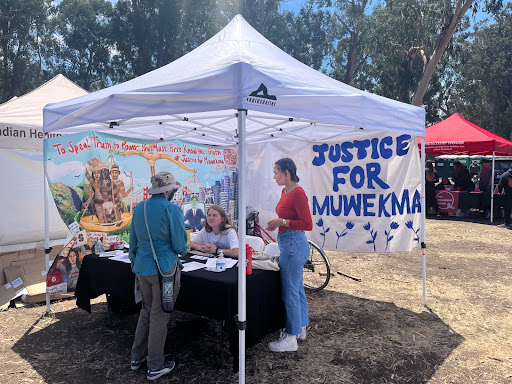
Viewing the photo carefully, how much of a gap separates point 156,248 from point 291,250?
4.04 feet

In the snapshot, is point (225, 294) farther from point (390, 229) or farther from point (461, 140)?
point (461, 140)

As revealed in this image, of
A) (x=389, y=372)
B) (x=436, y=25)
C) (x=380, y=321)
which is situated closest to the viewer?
(x=389, y=372)

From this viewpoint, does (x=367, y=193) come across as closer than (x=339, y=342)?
No

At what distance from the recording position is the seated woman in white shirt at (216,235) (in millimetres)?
4203

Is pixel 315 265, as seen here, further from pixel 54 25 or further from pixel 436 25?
pixel 54 25

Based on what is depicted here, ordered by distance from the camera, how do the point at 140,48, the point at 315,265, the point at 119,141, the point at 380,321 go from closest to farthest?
1. the point at 380,321
2. the point at 119,141
3. the point at 315,265
4. the point at 140,48

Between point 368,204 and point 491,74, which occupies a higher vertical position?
point 491,74

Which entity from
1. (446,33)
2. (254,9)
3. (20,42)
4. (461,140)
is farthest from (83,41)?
(461,140)

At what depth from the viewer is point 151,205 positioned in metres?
3.02

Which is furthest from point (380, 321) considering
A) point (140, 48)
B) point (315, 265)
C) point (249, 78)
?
point (140, 48)

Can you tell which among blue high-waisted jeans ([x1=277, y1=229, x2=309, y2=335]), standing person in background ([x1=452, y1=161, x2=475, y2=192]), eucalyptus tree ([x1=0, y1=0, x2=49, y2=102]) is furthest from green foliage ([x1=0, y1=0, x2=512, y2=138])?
blue high-waisted jeans ([x1=277, y1=229, x2=309, y2=335])

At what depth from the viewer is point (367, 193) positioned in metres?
5.55

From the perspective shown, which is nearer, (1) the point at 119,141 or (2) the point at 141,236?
(2) the point at 141,236

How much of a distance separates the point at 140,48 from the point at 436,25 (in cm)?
1777
